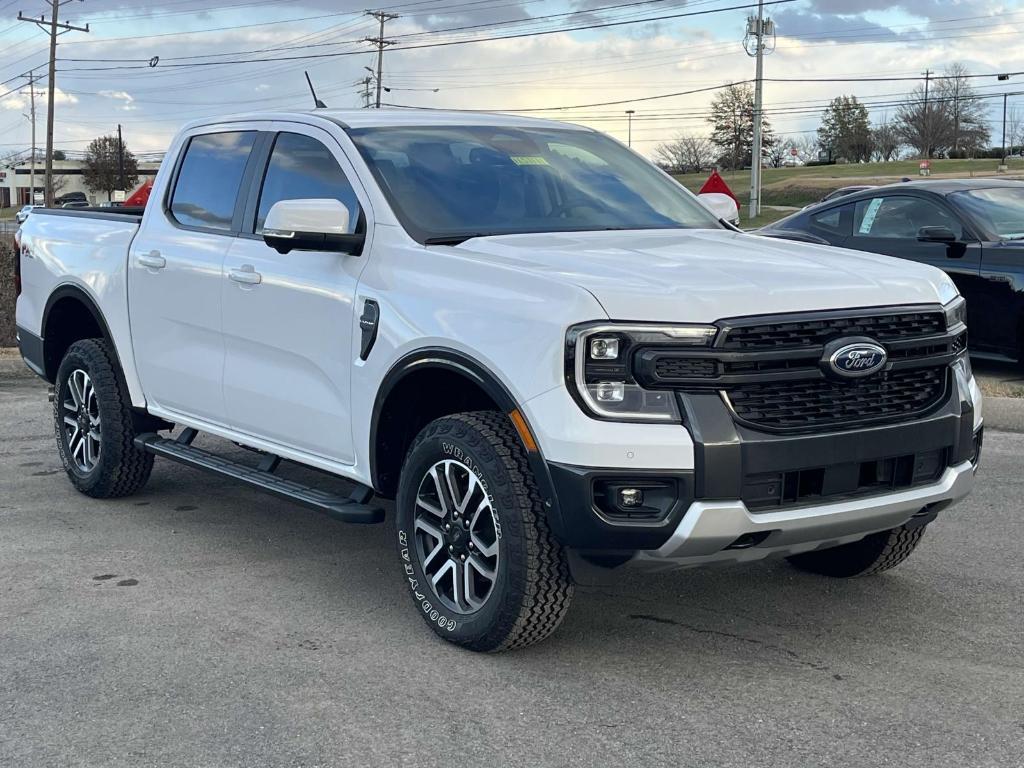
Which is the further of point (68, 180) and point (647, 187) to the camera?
point (68, 180)

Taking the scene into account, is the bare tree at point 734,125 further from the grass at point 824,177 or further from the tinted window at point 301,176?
the tinted window at point 301,176

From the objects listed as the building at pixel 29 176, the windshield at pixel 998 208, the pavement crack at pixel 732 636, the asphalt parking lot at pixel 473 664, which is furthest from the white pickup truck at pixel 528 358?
the building at pixel 29 176

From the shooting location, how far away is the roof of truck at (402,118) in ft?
18.1

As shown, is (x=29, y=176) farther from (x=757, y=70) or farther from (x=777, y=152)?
(x=757, y=70)

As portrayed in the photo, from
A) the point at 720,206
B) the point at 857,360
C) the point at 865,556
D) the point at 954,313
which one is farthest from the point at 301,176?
the point at 865,556

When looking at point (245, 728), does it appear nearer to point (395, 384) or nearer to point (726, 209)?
point (395, 384)

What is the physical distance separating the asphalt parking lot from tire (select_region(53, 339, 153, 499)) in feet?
1.87

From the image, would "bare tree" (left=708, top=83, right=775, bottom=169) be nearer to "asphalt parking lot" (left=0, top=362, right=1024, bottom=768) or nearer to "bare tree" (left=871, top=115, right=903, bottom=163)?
Answer: "bare tree" (left=871, top=115, right=903, bottom=163)

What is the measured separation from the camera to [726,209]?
6.08m

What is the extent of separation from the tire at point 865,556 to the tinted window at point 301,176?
2.41m

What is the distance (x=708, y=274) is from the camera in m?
4.16

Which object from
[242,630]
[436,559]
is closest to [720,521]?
[436,559]

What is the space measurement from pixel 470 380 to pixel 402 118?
1777mm

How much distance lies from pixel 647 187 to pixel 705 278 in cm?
176
